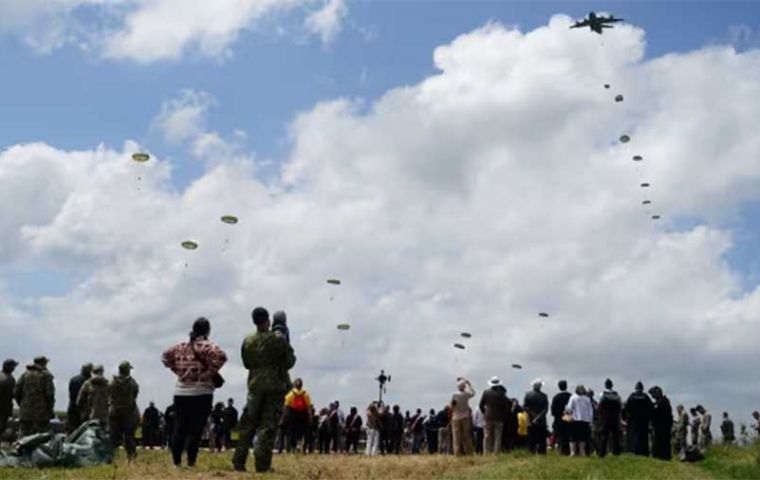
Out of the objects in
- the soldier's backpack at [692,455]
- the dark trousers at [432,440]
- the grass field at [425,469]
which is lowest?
the grass field at [425,469]

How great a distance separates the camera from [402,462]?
62.9 ft

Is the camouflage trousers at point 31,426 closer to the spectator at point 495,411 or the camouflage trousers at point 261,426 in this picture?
the camouflage trousers at point 261,426

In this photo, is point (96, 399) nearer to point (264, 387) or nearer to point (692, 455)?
point (264, 387)

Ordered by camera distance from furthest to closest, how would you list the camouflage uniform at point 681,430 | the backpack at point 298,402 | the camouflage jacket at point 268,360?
the camouflage uniform at point 681,430, the backpack at point 298,402, the camouflage jacket at point 268,360

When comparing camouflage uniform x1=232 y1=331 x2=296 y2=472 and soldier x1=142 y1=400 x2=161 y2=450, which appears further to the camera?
soldier x1=142 y1=400 x2=161 y2=450

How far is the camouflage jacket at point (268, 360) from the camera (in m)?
13.7

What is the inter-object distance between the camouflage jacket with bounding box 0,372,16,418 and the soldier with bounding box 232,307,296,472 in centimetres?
744

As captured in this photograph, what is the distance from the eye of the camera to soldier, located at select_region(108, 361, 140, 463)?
58.6 ft

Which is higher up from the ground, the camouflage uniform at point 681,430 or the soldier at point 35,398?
the camouflage uniform at point 681,430

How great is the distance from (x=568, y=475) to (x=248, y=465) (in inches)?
223

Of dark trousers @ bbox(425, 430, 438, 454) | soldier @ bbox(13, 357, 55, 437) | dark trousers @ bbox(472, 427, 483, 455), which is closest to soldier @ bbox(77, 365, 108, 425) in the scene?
soldier @ bbox(13, 357, 55, 437)

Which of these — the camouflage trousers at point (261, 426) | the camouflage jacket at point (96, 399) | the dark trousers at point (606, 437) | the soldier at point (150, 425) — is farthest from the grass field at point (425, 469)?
the soldier at point (150, 425)

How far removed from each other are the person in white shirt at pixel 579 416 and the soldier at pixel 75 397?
11.7 metres

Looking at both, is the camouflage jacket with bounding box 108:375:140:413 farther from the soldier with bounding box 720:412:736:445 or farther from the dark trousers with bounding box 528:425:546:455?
the soldier with bounding box 720:412:736:445
